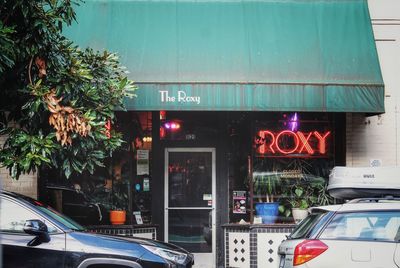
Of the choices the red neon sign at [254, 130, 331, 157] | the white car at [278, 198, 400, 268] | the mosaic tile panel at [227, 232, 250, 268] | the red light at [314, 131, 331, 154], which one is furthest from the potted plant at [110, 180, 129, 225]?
the white car at [278, 198, 400, 268]

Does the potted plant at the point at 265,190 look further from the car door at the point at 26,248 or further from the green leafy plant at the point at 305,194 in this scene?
the car door at the point at 26,248

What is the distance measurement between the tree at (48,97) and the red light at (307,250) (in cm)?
289

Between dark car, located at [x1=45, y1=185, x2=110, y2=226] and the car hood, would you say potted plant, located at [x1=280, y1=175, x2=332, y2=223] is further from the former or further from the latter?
the car hood

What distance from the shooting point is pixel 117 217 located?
1176cm

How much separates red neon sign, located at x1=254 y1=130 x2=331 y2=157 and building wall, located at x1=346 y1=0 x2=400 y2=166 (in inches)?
21.2

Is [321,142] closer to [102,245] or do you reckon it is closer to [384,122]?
[384,122]

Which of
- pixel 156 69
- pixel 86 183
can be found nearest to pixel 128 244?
pixel 156 69

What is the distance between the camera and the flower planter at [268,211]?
11938mm

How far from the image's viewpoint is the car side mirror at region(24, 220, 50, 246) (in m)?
7.03

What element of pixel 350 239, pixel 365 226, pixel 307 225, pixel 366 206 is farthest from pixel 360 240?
pixel 307 225

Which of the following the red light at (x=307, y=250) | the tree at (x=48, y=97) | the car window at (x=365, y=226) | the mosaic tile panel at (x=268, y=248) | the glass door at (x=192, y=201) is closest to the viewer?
the red light at (x=307, y=250)

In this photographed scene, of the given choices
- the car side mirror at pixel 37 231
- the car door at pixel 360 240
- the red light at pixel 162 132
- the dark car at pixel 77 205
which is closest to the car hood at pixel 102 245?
the car side mirror at pixel 37 231

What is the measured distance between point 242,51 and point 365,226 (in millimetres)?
4448

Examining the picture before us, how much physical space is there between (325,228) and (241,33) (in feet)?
15.4
